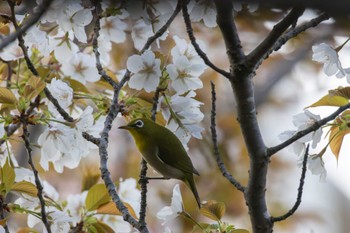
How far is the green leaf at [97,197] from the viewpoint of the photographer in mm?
1697

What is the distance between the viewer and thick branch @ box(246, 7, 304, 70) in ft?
4.00

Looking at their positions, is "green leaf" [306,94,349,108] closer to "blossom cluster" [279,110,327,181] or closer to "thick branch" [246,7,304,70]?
"blossom cluster" [279,110,327,181]

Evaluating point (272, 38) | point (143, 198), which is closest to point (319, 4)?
point (272, 38)

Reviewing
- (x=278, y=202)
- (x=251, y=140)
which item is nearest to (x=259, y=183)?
(x=251, y=140)

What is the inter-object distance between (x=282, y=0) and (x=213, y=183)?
12.0 ft

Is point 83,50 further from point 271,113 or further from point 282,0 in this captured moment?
point 271,113

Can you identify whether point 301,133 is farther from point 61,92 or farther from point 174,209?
point 61,92

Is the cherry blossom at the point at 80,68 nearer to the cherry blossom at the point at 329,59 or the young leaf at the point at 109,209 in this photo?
the young leaf at the point at 109,209

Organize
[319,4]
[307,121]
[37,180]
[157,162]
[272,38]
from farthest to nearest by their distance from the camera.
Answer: [157,162], [307,121], [37,180], [272,38], [319,4]

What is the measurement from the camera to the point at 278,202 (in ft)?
15.8

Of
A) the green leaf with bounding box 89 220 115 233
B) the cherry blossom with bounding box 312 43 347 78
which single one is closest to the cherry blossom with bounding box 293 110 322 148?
the cherry blossom with bounding box 312 43 347 78

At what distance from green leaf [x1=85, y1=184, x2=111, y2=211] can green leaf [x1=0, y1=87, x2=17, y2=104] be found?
1.11ft

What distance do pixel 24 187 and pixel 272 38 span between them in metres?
0.77

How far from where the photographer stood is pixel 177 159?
6.12 feet
